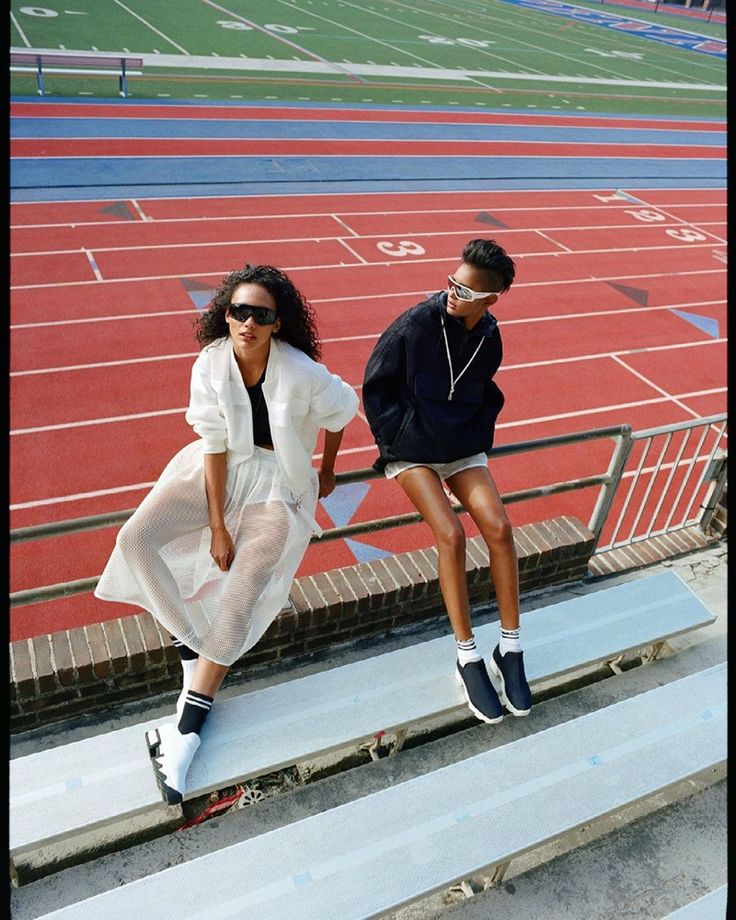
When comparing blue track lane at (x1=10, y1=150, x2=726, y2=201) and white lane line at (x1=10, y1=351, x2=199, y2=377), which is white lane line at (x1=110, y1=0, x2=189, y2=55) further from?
white lane line at (x1=10, y1=351, x2=199, y2=377)

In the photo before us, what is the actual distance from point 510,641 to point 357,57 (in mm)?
25884

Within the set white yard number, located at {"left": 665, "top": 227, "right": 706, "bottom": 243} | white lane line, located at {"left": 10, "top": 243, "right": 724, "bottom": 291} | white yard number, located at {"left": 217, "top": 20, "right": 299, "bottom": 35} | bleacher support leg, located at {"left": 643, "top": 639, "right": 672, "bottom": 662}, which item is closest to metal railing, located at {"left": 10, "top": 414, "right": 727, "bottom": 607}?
bleacher support leg, located at {"left": 643, "top": 639, "right": 672, "bottom": 662}

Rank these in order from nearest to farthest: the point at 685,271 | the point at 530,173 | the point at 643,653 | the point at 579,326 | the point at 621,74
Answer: the point at 643,653 → the point at 579,326 → the point at 685,271 → the point at 530,173 → the point at 621,74

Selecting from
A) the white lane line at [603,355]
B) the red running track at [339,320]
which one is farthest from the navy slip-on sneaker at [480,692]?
the white lane line at [603,355]

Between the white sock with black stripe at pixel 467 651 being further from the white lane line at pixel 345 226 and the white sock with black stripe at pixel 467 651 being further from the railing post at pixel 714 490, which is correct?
the white lane line at pixel 345 226

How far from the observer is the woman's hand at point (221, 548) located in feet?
9.62

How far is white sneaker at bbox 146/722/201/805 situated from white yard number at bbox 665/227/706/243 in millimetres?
13597

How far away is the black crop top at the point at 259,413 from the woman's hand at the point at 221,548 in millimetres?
383

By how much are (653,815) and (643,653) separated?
2.94ft

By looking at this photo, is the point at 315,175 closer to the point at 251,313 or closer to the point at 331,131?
the point at 331,131

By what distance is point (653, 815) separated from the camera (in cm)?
309

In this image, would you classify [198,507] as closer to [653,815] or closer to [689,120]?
[653,815]

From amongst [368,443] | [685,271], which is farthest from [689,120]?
[368,443]

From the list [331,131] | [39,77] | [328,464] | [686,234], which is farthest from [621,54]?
[328,464]
